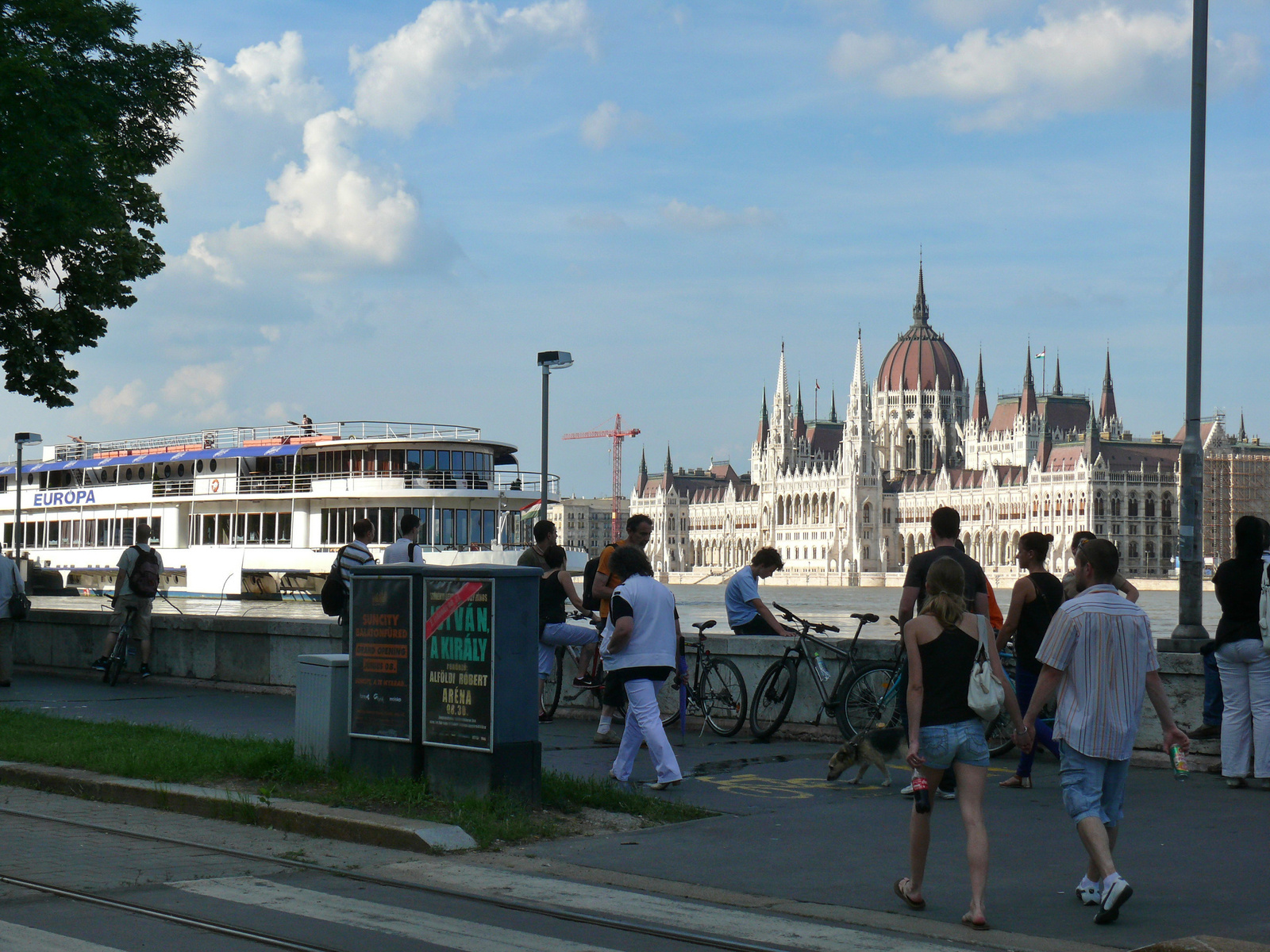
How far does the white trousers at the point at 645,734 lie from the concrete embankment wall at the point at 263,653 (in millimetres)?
2840

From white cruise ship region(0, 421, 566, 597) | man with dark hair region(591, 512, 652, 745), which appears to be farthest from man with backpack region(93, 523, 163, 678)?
white cruise ship region(0, 421, 566, 597)

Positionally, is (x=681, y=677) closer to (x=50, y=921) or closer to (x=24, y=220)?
(x=50, y=921)

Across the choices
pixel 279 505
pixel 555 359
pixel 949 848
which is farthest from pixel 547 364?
pixel 279 505

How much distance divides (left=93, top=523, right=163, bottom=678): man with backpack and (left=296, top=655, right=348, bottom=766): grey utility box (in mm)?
8019

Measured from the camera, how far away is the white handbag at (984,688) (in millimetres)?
6625

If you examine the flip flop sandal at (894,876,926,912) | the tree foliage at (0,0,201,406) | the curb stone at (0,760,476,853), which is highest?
the tree foliage at (0,0,201,406)

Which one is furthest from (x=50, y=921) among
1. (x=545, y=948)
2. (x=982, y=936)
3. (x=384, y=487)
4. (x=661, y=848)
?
(x=384, y=487)

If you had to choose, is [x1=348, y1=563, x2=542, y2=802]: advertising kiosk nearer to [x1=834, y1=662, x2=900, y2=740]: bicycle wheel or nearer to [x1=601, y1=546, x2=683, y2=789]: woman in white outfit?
[x1=601, y1=546, x2=683, y2=789]: woman in white outfit

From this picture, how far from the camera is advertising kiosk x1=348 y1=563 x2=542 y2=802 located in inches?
354

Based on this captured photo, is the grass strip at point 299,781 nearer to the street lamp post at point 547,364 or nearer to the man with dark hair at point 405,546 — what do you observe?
the man with dark hair at point 405,546

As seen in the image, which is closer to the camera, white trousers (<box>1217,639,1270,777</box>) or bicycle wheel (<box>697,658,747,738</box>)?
white trousers (<box>1217,639,1270,777</box>)

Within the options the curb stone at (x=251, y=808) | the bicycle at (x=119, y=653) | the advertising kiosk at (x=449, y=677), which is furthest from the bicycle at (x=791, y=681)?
the bicycle at (x=119, y=653)

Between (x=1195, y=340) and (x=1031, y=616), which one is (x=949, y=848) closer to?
(x=1031, y=616)

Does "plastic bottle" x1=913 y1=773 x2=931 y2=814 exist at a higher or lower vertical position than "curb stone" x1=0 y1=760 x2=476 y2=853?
higher
